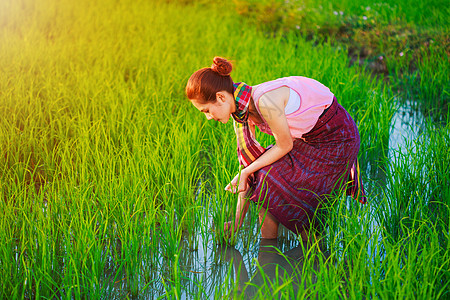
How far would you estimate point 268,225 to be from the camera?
7.15 ft

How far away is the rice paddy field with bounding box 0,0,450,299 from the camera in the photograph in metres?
1.74

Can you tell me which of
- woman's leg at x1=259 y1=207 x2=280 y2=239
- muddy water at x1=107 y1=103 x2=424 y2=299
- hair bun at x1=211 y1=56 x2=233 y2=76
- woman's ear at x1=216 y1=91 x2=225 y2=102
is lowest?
muddy water at x1=107 y1=103 x2=424 y2=299

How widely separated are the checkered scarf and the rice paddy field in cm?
23

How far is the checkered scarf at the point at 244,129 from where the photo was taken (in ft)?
6.37

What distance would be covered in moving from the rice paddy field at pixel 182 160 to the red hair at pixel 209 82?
51 cm

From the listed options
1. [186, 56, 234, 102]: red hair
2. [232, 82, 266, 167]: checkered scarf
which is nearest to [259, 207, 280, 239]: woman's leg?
[232, 82, 266, 167]: checkered scarf

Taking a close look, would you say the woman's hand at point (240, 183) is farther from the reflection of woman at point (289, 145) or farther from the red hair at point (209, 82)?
the red hair at point (209, 82)

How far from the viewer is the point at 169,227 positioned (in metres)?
2.02

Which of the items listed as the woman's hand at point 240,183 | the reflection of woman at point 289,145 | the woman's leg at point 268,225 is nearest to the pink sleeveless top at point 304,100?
the reflection of woman at point 289,145

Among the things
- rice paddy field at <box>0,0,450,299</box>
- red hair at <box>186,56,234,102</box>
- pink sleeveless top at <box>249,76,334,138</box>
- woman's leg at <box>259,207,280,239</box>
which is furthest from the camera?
woman's leg at <box>259,207,280,239</box>

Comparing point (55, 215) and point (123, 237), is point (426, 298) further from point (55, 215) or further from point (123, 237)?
point (55, 215)

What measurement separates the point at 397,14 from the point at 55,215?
5.59m

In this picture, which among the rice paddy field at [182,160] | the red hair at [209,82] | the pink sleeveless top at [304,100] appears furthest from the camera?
the pink sleeveless top at [304,100]

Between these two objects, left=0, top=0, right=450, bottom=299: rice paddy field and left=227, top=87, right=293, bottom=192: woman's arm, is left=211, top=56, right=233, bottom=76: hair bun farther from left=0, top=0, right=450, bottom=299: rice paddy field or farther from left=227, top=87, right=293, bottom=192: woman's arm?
left=0, top=0, right=450, bottom=299: rice paddy field
